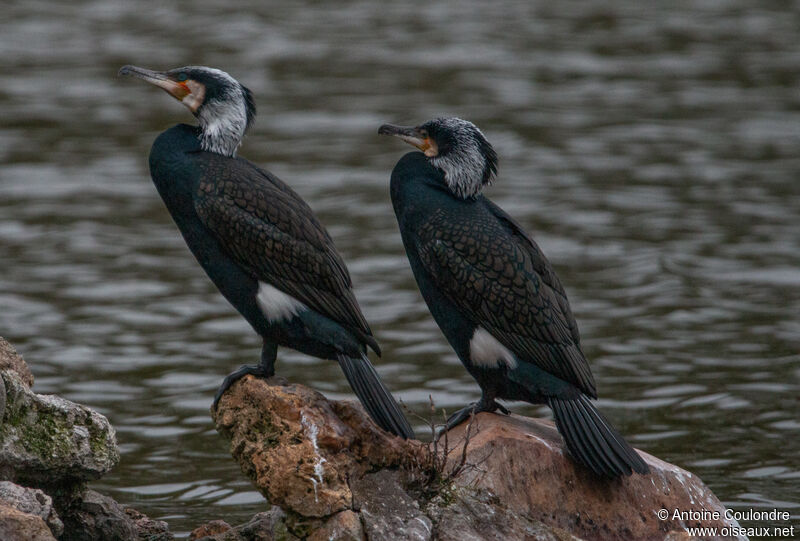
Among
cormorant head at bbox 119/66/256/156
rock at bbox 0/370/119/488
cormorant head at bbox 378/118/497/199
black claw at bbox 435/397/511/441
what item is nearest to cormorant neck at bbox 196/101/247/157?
cormorant head at bbox 119/66/256/156

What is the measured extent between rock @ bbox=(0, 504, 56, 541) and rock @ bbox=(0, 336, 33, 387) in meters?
1.26

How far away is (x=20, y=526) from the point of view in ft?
18.9

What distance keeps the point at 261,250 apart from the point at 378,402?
90 centimetres

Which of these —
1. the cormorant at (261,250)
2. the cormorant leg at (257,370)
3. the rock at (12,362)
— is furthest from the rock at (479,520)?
the rock at (12,362)

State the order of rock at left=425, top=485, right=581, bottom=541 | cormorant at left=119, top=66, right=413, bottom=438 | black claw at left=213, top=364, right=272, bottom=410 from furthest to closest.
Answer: cormorant at left=119, top=66, right=413, bottom=438, black claw at left=213, top=364, right=272, bottom=410, rock at left=425, top=485, right=581, bottom=541

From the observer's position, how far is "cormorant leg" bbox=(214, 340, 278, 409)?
670 centimetres

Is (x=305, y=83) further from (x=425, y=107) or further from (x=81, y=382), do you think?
(x=81, y=382)

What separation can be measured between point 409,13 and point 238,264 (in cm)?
1694

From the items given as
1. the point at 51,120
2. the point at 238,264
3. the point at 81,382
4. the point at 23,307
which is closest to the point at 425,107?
the point at 51,120

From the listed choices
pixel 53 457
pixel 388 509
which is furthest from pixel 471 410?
pixel 53 457

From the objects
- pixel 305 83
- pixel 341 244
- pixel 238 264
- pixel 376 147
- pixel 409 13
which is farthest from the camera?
pixel 409 13

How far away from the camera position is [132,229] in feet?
49.1

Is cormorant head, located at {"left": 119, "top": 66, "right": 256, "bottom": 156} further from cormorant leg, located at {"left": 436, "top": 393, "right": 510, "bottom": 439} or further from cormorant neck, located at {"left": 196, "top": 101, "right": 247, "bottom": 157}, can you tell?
cormorant leg, located at {"left": 436, "top": 393, "right": 510, "bottom": 439}

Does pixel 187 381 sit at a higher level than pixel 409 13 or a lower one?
lower
